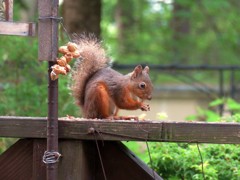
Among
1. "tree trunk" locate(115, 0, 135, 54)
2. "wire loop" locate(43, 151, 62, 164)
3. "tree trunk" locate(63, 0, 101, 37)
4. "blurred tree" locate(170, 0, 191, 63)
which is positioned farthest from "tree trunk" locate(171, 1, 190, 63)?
"wire loop" locate(43, 151, 62, 164)

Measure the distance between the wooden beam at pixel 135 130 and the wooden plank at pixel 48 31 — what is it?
30 centimetres

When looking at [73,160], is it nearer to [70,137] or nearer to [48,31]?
[70,137]

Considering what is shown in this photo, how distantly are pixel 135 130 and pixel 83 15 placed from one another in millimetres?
4054

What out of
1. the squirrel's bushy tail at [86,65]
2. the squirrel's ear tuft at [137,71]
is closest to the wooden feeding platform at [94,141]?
the squirrel's bushy tail at [86,65]

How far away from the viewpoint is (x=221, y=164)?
10.2ft

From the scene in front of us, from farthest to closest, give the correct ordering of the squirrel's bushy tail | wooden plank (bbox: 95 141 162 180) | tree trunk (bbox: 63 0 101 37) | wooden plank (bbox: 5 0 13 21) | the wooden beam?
tree trunk (bbox: 63 0 101 37)
the squirrel's bushy tail
wooden plank (bbox: 95 141 162 180)
wooden plank (bbox: 5 0 13 21)
the wooden beam

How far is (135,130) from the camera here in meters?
2.55

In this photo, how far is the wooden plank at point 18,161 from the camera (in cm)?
275

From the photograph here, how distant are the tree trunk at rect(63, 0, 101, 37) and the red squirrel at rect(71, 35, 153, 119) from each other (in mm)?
2961

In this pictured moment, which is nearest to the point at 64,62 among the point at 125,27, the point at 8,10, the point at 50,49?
the point at 50,49

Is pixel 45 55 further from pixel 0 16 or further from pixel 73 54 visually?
pixel 0 16

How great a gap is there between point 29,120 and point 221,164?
3.45ft

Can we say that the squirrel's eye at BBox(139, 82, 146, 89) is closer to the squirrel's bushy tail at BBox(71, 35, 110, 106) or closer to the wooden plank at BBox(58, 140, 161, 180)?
the squirrel's bushy tail at BBox(71, 35, 110, 106)

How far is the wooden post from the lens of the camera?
8.24 feet
